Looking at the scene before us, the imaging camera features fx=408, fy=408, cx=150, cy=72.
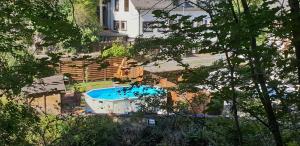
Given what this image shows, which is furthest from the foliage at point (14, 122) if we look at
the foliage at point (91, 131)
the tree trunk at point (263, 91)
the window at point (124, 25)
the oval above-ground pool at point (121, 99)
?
the window at point (124, 25)

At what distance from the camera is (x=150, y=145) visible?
25.2ft

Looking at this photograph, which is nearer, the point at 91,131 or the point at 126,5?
the point at 91,131

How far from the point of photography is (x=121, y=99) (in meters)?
11.1

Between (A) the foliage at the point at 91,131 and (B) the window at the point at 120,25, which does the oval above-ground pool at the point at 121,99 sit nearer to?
(A) the foliage at the point at 91,131

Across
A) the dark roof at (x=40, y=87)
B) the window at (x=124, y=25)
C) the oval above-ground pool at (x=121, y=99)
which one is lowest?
the oval above-ground pool at (x=121, y=99)

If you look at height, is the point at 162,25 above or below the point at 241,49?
above

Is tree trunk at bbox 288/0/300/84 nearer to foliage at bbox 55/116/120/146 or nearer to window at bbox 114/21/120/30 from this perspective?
foliage at bbox 55/116/120/146

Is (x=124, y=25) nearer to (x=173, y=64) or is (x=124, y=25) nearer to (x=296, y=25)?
(x=173, y=64)

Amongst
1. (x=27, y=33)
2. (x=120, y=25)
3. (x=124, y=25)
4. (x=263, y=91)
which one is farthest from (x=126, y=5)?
(x=263, y=91)

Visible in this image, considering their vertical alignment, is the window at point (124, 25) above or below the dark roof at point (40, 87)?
above

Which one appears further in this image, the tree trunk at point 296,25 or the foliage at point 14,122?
the foliage at point 14,122

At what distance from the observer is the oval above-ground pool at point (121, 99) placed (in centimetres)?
416

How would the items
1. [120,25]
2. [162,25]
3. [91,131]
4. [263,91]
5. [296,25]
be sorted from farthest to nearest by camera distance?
[120,25] → [91,131] → [162,25] → [263,91] → [296,25]

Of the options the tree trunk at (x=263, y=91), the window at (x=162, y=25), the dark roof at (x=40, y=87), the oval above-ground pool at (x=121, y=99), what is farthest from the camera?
the oval above-ground pool at (x=121, y=99)
